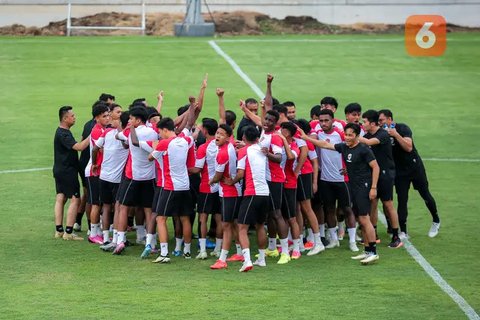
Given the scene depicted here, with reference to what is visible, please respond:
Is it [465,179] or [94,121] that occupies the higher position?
[94,121]

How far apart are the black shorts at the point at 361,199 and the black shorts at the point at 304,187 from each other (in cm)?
80

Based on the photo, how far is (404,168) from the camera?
18.0 m

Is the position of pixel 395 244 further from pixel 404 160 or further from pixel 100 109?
pixel 100 109

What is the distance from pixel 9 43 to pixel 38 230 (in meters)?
21.3

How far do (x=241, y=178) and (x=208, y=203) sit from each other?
3.30 feet

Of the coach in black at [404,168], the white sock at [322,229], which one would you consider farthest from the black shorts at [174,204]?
the coach in black at [404,168]

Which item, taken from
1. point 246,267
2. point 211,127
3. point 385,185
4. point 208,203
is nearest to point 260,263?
point 246,267

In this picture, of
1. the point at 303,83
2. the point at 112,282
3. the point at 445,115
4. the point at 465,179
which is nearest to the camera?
the point at 112,282

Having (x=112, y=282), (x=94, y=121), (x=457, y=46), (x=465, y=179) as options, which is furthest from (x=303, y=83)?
(x=112, y=282)

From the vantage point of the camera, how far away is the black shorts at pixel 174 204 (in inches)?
642

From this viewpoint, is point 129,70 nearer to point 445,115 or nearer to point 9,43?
point 9,43

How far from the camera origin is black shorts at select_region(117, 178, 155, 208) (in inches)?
663

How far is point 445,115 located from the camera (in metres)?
29.2

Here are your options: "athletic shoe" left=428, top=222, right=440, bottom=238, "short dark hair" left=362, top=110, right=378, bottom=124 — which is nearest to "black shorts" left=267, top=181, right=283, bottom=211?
"short dark hair" left=362, top=110, right=378, bottom=124
